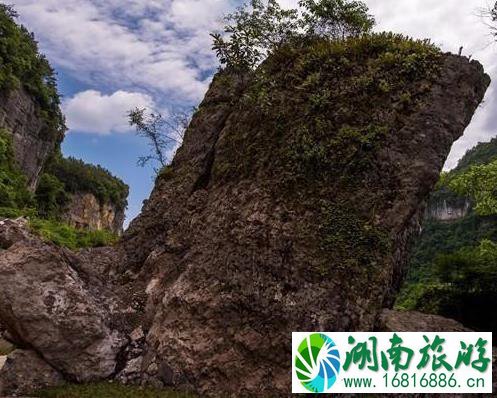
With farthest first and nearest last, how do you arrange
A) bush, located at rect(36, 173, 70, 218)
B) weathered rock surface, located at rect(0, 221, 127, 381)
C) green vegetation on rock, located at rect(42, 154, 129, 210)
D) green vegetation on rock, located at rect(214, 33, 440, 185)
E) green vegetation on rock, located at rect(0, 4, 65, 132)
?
green vegetation on rock, located at rect(42, 154, 129, 210), bush, located at rect(36, 173, 70, 218), green vegetation on rock, located at rect(0, 4, 65, 132), green vegetation on rock, located at rect(214, 33, 440, 185), weathered rock surface, located at rect(0, 221, 127, 381)

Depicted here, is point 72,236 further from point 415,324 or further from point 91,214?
point 91,214

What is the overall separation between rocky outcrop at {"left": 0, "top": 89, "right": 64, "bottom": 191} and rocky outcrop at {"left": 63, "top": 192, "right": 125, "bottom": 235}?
14855 mm

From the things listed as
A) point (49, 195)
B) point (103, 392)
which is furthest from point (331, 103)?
point (49, 195)

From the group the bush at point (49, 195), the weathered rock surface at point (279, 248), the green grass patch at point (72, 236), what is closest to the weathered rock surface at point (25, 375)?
the weathered rock surface at point (279, 248)

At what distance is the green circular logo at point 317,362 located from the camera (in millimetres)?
8406

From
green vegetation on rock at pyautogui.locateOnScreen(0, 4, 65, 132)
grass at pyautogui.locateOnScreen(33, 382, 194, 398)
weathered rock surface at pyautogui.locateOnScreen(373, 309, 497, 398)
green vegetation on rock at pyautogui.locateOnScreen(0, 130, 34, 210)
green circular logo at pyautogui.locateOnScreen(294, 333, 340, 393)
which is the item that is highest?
green vegetation on rock at pyautogui.locateOnScreen(0, 4, 65, 132)

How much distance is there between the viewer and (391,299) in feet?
Answer: 40.5

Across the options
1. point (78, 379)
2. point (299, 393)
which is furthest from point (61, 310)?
point (299, 393)

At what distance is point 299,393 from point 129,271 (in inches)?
241

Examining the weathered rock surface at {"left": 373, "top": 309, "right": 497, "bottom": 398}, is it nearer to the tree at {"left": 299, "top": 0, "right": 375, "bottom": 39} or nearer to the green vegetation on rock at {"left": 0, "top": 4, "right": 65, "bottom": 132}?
the tree at {"left": 299, "top": 0, "right": 375, "bottom": 39}

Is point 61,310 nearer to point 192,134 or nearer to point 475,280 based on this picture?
point 192,134

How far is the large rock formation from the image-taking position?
9.69 meters

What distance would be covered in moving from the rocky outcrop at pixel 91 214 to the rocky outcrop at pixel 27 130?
14855 mm

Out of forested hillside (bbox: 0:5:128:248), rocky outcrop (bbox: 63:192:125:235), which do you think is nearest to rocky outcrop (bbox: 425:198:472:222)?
forested hillside (bbox: 0:5:128:248)
